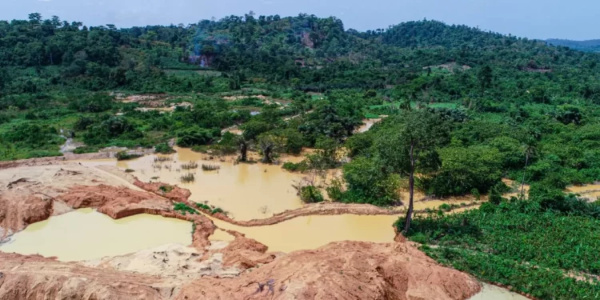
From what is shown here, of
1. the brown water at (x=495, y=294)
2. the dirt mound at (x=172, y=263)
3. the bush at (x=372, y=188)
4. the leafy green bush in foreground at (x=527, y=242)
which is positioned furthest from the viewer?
the bush at (x=372, y=188)

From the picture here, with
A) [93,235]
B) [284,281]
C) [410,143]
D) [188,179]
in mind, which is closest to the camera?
[284,281]

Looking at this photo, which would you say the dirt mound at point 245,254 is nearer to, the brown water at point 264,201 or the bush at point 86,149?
the brown water at point 264,201

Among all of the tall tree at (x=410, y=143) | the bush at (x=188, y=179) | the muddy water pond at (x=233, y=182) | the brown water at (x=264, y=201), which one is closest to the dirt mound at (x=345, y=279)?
the brown water at (x=264, y=201)

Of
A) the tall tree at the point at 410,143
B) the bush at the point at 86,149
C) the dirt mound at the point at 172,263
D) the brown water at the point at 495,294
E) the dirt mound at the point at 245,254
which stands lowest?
the brown water at the point at 495,294

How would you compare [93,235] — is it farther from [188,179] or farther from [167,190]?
[188,179]

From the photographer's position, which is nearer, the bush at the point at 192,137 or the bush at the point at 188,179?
the bush at the point at 188,179

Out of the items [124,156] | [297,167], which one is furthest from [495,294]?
[124,156]
